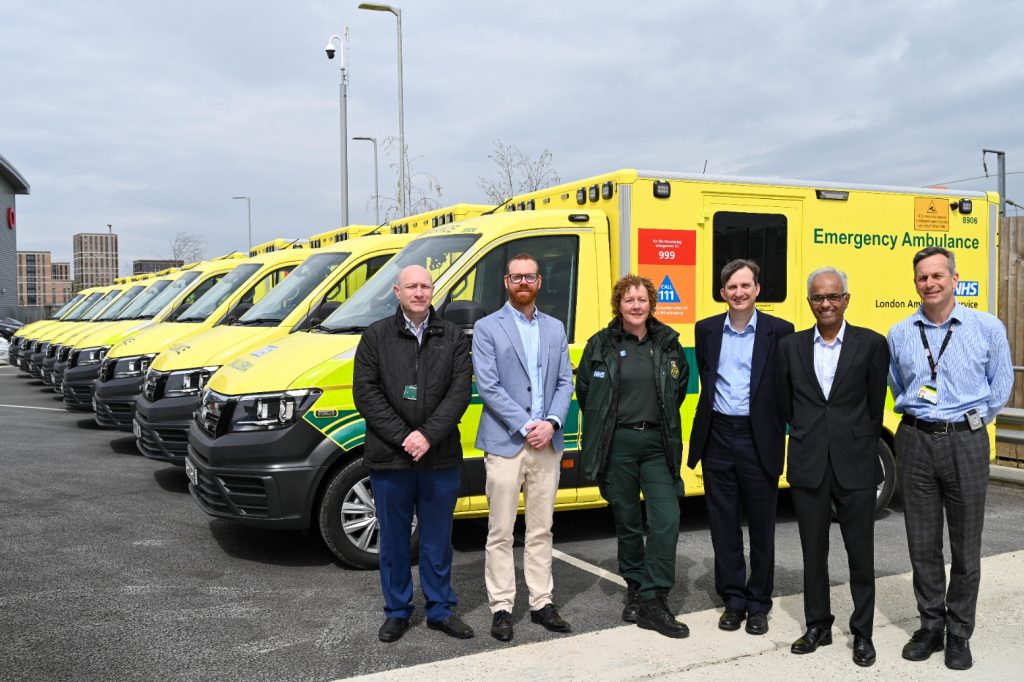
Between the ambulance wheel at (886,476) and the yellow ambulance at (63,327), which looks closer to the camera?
the ambulance wheel at (886,476)

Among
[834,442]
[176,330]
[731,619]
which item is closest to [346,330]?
[731,619]

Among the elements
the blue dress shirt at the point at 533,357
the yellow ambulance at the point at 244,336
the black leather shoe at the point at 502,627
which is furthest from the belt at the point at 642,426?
the yellow ambulance at the point at 244,336

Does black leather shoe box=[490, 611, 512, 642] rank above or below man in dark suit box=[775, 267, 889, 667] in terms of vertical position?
below

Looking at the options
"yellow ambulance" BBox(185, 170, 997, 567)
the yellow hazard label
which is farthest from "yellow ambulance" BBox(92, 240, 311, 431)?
the yellow hazard label

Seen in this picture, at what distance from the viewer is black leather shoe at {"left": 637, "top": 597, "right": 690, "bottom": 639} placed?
4.71 m

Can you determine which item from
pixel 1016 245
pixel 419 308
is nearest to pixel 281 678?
pixel 419 308

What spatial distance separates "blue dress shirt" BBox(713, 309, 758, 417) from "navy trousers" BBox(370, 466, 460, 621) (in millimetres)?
1388

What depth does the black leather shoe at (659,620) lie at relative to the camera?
471 cm

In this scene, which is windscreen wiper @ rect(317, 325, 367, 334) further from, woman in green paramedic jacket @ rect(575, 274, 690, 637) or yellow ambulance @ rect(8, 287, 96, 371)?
yellow ambulance @ rect(8, 287, 96, 371)

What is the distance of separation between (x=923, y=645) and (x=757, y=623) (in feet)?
2.47

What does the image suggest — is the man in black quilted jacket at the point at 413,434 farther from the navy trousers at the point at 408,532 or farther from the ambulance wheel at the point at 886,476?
the ambulance wheel at the point at 886,476

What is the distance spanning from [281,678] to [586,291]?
3116 mm

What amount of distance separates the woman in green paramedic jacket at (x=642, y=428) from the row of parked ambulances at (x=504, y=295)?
1.60ft

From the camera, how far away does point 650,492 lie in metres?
4.89
